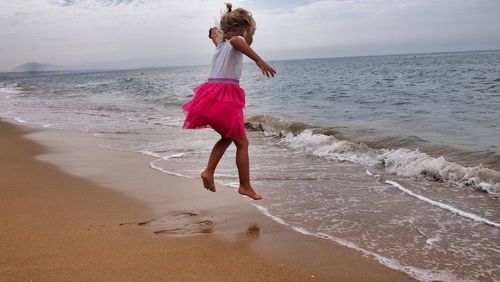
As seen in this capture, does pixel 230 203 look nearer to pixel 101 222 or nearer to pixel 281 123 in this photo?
pixel 101 222

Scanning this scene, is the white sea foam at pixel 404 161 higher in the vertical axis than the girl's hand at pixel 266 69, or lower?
lower

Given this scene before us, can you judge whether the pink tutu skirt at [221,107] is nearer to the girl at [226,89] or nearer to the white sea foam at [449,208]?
the girl at [226,89]

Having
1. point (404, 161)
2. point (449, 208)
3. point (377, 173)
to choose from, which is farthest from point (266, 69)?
point (404, 161)

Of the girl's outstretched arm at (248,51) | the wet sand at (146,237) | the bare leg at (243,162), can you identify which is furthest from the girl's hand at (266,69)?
the wet sand at (146,237)

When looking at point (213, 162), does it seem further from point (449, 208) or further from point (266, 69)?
point (449, 208)

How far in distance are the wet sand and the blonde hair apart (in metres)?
1.60

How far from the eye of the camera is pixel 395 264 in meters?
3.02

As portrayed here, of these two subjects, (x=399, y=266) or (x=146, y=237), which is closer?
(x=399, y=266)

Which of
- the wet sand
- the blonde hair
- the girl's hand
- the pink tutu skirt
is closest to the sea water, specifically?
the wet sand

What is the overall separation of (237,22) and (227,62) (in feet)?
1.09

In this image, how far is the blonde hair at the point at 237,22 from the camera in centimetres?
366

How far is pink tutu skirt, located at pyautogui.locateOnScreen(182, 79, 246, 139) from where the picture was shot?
3.66m

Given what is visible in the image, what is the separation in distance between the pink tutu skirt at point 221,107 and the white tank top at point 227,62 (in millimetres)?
50

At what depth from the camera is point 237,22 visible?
3668 mm
